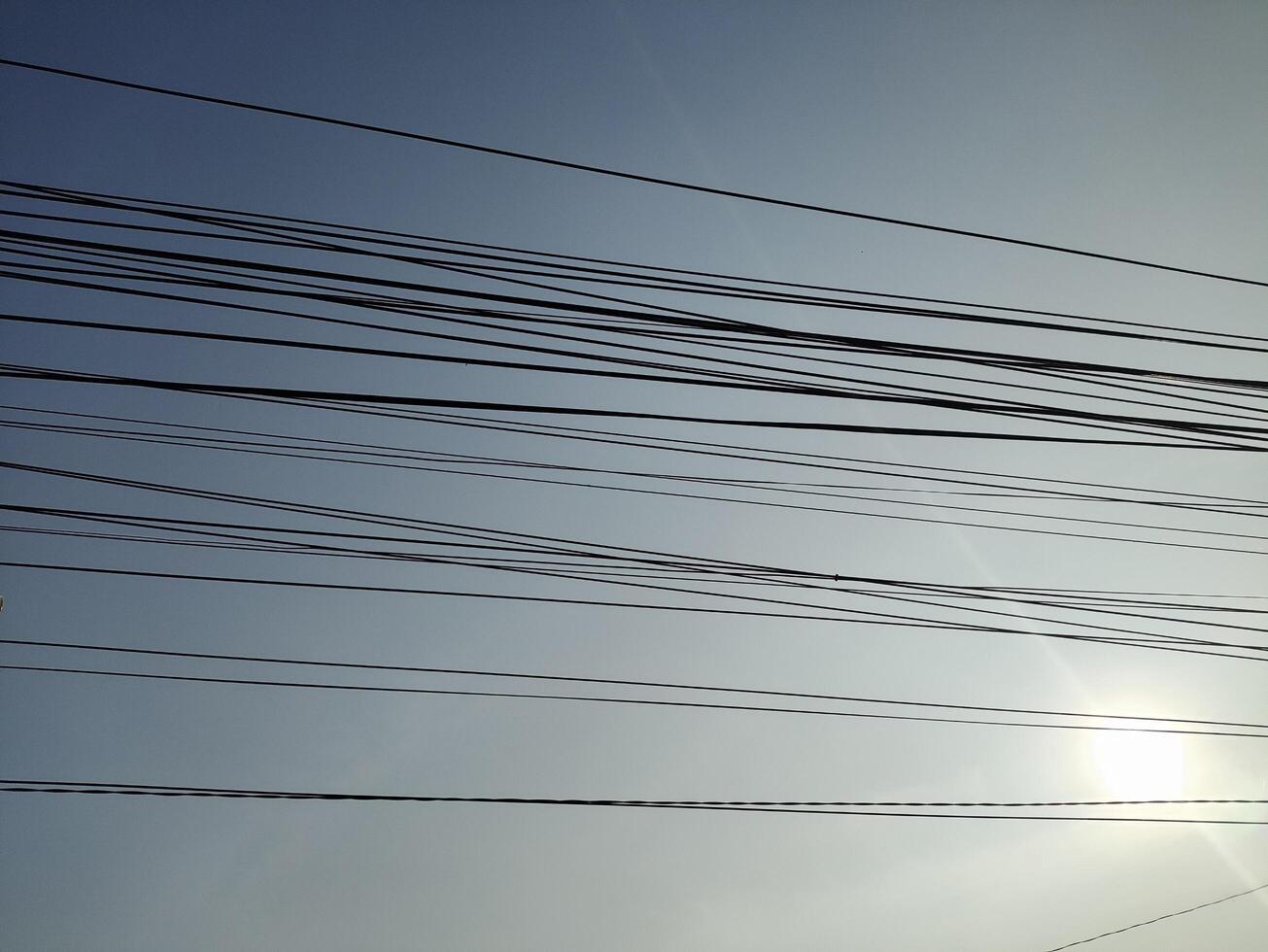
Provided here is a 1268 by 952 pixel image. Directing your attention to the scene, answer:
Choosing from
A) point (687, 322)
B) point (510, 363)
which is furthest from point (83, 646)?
point (687, 322)

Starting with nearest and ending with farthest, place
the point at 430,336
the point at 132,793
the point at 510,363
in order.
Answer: the point at 510,363 < the point at 430,336 < the point at 132,793

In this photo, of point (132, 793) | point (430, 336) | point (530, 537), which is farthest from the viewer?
point (530, 537)

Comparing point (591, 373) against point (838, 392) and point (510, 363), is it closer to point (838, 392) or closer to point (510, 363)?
point (510, 363)

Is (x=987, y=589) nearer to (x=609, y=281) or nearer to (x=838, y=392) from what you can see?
(x=838, y=392)

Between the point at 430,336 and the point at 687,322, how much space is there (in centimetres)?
179

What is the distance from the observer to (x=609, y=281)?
689cm

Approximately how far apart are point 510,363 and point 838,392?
2.19m

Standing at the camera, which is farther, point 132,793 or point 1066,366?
point 132,793

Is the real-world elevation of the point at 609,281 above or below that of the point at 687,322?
above

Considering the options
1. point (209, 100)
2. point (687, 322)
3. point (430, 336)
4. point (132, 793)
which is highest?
point (209, 100)

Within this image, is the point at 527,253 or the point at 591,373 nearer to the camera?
the point at 591,373

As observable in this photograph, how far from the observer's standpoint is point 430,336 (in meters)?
6.74

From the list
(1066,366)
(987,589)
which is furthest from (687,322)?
(987,589)

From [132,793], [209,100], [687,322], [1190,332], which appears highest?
[209,100]
